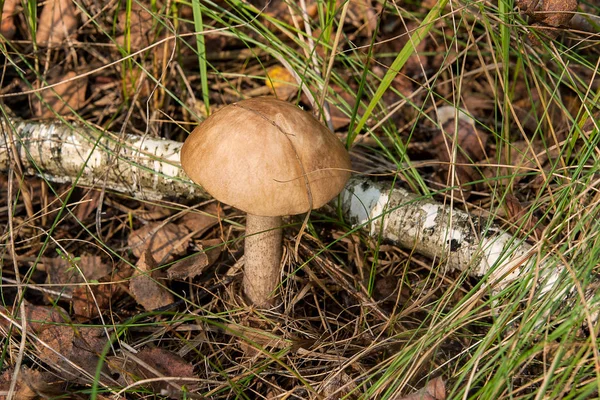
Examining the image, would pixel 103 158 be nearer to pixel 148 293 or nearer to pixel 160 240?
pixel 160 240

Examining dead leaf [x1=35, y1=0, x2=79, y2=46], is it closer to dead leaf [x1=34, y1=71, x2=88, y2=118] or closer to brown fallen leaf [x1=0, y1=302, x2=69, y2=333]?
dead leaf [x1=34, y1=71, x2=88, y2=118]

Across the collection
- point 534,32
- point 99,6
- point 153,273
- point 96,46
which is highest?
point 534,32

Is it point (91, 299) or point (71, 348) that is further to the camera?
point (91, 299)

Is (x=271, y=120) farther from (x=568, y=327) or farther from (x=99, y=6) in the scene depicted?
(x=99, y=6)

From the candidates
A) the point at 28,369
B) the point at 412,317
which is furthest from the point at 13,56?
the point at 412,317

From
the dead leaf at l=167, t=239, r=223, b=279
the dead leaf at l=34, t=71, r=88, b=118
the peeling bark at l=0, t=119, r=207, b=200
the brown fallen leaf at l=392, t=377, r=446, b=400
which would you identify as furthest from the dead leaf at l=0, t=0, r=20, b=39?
the brown fallen leaf at l=392, t=377, r=446, b=400

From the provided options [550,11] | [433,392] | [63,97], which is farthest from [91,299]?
[550,11]

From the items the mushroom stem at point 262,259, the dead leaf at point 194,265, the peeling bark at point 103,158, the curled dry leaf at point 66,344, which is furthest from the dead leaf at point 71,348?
the peeling bark at point 103,158

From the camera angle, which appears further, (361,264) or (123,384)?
(361,264)
